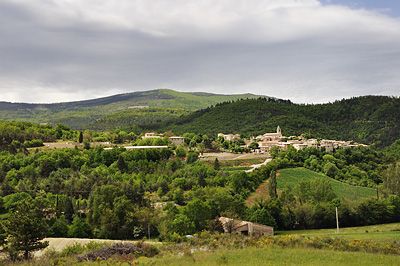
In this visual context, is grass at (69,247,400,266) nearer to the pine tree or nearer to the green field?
the green field

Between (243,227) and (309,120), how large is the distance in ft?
291

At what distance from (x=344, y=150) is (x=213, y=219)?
47230 millimetres

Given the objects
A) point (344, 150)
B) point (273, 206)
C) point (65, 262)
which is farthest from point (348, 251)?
point (344, 150)

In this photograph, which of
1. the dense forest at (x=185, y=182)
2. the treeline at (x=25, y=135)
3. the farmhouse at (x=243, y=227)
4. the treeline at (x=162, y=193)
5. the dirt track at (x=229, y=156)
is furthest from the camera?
the treeline at (x=25, y=135)

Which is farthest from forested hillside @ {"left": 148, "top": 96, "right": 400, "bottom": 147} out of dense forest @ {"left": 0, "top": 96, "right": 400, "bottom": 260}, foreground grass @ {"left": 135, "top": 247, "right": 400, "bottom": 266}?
foreground grass @ {"left": 135, "top": 247, "right": 400, "bottom": 266}

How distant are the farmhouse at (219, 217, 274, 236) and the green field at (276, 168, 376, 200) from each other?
21281 millimetres

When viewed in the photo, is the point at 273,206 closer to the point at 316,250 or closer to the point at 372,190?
the point at 316,250

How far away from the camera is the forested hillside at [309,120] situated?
10488 cm

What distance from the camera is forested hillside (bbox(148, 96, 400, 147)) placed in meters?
105

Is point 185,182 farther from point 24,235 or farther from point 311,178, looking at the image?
point 24,235

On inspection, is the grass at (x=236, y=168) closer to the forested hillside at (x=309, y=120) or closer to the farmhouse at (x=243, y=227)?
the farmhouse at (x=243, y=227)

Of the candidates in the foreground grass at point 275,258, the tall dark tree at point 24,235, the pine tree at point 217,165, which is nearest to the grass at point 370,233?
the foreground grass at point 275,258

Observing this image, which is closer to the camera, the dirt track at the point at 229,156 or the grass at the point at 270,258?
the grass at the point at 270,258

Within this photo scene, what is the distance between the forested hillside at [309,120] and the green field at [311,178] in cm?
3622
